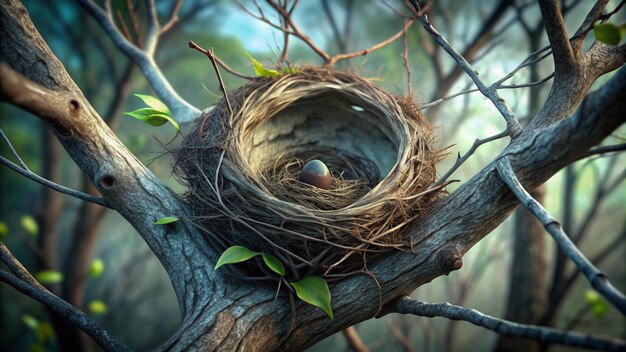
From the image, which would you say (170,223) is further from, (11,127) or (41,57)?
(11,127)

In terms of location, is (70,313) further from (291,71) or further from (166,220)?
(291,71)

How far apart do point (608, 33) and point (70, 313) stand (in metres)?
1.08

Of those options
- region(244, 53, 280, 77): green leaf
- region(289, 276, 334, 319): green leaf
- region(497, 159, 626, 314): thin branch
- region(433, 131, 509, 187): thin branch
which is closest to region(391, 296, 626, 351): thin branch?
region(497, 159, 626, 314): thin branch

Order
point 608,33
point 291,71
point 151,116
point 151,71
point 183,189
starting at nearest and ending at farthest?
point 608,33, point 151,116, point 291,71, point 151,71, point 183,189

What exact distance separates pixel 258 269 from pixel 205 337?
184 mm

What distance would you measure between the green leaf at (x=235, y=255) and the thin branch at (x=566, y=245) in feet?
1.55

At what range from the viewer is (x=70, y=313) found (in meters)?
0.84

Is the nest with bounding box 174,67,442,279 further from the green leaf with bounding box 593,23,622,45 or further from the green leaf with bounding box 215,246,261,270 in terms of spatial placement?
the green leaf with bounding box 593,23,622,45

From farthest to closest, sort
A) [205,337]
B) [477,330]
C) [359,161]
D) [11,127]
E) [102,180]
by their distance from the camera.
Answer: [477,330] < [11,127] < [359,161] < [102,180] < [205,337]

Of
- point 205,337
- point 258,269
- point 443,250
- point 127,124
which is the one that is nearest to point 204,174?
point 258,269

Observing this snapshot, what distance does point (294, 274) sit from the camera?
0.88 metres

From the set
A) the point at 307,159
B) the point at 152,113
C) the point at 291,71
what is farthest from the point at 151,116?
the point at 307,159

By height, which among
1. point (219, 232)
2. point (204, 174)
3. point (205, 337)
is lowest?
point (205, 337)

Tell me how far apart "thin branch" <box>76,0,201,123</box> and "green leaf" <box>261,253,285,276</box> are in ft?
1.67
